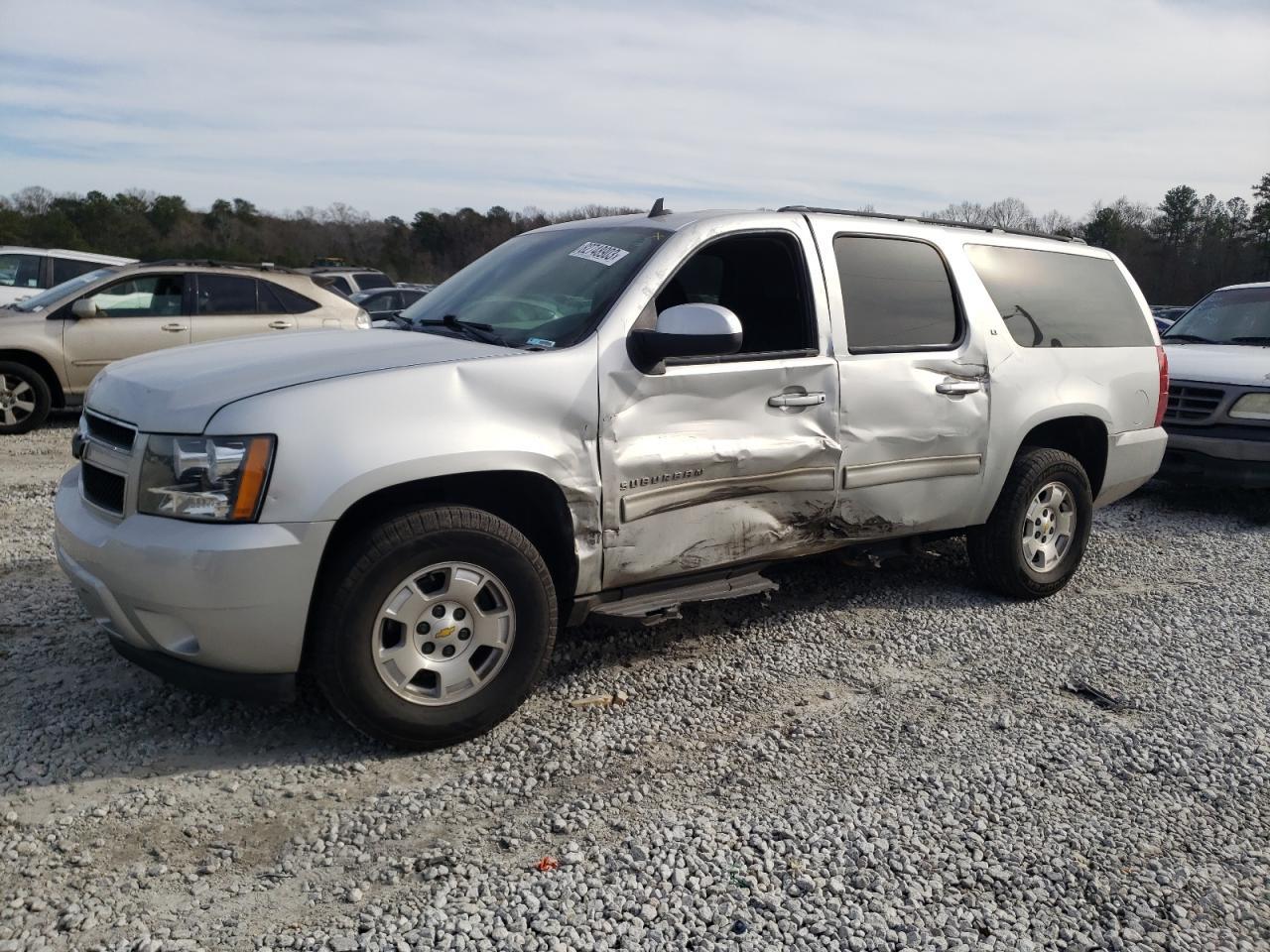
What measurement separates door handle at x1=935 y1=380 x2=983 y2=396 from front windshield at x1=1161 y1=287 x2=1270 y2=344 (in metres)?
5.18

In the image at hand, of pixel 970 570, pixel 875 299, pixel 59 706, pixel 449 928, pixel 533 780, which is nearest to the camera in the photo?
pixel 449 928

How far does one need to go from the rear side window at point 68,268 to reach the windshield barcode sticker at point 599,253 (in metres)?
11.1

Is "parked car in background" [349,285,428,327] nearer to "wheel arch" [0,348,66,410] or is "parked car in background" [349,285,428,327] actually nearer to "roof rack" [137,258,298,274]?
"roof rack" [137,258,298,274]

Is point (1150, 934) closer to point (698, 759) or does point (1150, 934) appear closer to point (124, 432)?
point (698, 759)

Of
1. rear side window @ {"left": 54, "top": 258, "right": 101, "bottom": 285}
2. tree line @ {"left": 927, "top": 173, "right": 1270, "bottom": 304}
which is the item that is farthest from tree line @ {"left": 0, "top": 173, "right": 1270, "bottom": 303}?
rear side window @ {"left": 54, "top": 258, "right": 101, "bottom": 285}

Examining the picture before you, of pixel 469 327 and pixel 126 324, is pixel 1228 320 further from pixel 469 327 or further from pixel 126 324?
pixel 126 324

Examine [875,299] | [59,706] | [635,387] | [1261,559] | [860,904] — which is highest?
[875,299]

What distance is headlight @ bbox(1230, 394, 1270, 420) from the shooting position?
24.5 ft

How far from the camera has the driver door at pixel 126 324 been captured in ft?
31.3

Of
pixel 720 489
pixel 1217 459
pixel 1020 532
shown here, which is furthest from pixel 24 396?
pixel 1217 459

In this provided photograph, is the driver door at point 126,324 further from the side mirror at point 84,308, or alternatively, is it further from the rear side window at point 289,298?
the rear side window at point 289,298

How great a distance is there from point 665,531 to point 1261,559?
4.65 metres

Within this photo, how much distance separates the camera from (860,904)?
2.74m


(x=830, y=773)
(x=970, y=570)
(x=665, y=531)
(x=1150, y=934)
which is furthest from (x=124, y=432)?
(x=970, y=570)
